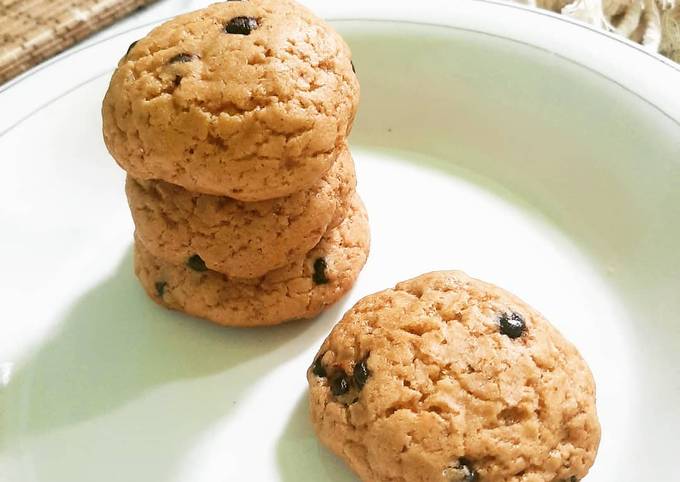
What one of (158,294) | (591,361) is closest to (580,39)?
(591,361)

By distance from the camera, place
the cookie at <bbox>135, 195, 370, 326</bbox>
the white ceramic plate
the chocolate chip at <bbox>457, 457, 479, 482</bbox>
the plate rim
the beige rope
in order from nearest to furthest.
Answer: the chocolate chip at <bbox>457, 457, 479, 482</bbox> < the white ceramic plate < the cookie at <bbox>135, 195, 370, 326</bbox> < the plate rim < the beige rope

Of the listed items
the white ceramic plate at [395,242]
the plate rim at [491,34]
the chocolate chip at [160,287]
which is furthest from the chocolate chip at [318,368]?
the plate rim at [491,34]

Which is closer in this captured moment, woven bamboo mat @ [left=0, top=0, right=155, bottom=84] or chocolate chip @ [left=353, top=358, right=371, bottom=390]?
chocolate chip @ [left=353, top=358, right=371, bottom=390]

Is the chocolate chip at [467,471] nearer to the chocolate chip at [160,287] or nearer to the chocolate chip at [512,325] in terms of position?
the chocolate chip at [512,325]

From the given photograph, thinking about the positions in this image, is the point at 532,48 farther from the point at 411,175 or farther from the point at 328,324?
the point at 328,324

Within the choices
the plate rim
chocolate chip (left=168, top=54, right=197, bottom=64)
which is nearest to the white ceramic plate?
the plate rim

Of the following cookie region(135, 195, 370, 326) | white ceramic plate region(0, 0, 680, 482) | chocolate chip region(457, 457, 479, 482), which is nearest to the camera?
chocolate chip region(457, 457, 479, 482)

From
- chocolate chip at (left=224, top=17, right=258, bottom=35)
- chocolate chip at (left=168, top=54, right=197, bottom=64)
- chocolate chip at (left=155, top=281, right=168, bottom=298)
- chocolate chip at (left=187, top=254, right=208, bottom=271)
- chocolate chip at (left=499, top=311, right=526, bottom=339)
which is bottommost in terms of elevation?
chocolate chip at (left=155, top=281, right=168, bottom=298)

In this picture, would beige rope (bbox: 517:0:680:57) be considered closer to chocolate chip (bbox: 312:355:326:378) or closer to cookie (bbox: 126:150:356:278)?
cookie (bbox: 126:150:356:278)
